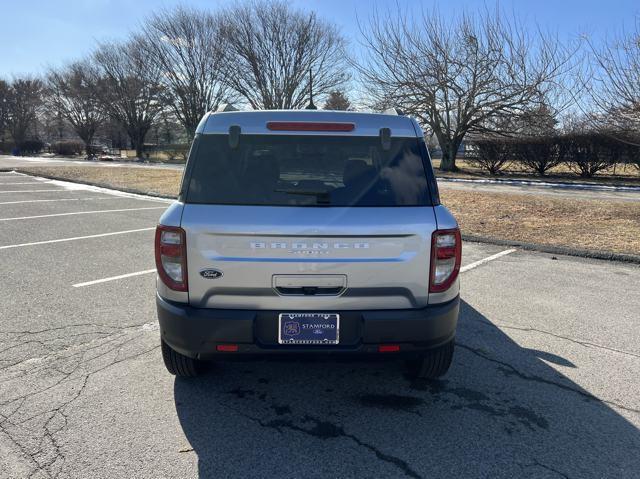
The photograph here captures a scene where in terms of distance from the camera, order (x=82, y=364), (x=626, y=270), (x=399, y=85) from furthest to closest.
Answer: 1. (x=399, y=85)
2. (x=626, y=270)
3. (x=82, y=364)

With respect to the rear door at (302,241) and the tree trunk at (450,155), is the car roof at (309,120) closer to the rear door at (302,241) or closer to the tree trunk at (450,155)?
the rear door at (302,241)

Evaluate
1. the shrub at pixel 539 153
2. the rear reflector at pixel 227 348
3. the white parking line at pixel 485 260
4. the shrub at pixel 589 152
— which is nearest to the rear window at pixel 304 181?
the rear reflector at pixel 227 348

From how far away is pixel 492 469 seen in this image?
2305 mm

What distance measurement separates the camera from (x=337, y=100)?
34312 millimetres

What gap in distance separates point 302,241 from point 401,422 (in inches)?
48.2

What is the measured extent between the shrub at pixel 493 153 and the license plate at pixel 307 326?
22972mm

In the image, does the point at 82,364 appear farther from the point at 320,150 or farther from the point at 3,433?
the point at 320,150

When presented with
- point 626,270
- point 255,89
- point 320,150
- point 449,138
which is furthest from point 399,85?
→ point 320,150

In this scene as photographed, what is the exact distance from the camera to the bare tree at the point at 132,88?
135 ft

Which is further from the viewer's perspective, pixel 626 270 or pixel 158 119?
pixel 158 119

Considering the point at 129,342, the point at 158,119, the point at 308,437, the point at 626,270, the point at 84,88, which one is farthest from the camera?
the point at 158,119

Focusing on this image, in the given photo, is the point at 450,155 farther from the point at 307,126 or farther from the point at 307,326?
the point at 307,326

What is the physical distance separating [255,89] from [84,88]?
82.3 feet

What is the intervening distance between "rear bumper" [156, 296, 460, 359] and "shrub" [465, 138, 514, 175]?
22.8m
